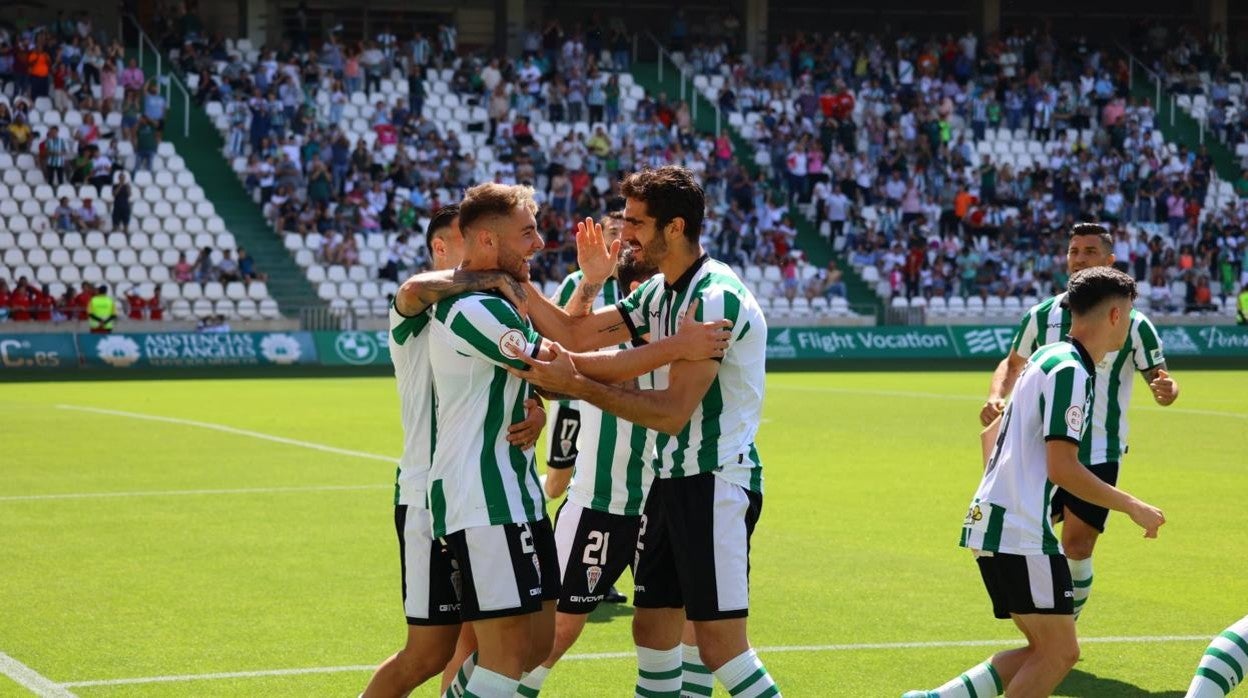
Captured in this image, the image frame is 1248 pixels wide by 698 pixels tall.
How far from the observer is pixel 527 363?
5574 millimetres

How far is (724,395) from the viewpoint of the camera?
6.09m

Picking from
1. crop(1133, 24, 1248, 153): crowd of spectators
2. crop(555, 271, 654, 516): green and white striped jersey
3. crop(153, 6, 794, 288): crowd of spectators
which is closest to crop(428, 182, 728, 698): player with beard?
crop(555, 271, 654, 516): green and white striped jersey

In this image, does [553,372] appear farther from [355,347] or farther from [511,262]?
[355,347]

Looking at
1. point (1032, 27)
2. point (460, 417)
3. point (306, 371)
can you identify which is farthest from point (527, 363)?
point (1032, 27)

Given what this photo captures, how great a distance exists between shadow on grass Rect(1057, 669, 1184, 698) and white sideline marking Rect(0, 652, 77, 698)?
4.46 m

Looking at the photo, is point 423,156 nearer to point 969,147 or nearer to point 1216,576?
point 969,147

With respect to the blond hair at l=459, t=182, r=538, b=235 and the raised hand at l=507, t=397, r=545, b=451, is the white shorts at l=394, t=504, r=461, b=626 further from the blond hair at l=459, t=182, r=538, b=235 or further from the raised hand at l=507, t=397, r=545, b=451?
the blond hair at l=459, t=182, r=538, b=235

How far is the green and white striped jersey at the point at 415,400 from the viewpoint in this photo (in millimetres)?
5824

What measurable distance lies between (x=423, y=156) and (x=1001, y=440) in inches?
1302

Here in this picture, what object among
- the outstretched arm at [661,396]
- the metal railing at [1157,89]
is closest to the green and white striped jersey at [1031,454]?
the outstretched arm at [661,396]

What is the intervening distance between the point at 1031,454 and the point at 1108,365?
9.56 feet

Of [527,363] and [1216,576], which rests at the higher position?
[527,363]

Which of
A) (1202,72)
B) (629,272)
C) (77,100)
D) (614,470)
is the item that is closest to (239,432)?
(629,272)

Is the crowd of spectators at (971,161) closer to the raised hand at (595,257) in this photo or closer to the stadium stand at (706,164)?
the stadium stand at (706,164)
